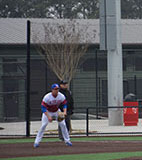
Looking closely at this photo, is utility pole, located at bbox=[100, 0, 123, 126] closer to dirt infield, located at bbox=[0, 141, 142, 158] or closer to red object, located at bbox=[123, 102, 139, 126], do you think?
red object, located at bbox=[123, 102, 139, 126]

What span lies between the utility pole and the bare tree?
1162 mm

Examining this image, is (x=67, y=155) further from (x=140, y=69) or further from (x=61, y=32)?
(x=140, y=69)

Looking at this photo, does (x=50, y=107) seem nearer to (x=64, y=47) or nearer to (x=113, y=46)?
(x=113, y=46)

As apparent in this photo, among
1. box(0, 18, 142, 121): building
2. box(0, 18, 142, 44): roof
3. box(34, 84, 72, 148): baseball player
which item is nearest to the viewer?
box(34, 84, 72, 148): baseball player

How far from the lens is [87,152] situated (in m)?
12.1

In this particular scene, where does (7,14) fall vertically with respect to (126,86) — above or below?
above

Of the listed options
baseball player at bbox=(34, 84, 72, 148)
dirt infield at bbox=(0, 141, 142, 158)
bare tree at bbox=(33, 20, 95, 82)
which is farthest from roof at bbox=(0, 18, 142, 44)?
baseball player at bbox=(34, 84, 72, 148)

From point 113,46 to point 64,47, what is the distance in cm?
223

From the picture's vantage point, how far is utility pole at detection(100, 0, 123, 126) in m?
22.1

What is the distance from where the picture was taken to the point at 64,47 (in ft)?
76.3

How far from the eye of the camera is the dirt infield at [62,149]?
11.9 metres

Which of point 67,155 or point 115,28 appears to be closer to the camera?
point 67,155

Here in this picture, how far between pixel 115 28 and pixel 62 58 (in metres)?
2.76

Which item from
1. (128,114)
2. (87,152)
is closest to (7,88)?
(128,114)
